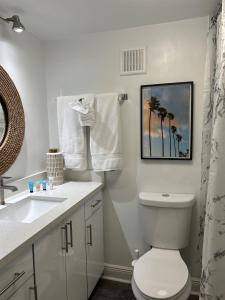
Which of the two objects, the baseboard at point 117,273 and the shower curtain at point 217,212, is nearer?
the shower curtain at point 217,212

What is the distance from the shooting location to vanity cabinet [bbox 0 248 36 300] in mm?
996

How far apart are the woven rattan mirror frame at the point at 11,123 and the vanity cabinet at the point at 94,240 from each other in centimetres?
66

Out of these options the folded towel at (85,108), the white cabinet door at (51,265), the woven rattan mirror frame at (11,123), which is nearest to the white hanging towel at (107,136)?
the folded towel at (85,108)

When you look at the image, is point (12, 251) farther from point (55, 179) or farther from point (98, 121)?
point (98, 121)

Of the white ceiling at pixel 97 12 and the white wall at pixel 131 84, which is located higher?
the white ceiling at pixel 97 12

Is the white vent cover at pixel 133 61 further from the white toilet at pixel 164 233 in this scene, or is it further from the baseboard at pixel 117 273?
the baseboard at pixel 117 273

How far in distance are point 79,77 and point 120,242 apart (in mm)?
1538

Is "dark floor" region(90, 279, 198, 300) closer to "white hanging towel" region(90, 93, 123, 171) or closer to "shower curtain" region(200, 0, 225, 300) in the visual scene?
"shower curtain" region(200, 0, 225, 300)

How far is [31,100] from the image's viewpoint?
6.64ft

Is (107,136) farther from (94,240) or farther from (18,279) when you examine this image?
(18,279)

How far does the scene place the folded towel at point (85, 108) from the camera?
1.94m

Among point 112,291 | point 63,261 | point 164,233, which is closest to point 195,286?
point 164,233

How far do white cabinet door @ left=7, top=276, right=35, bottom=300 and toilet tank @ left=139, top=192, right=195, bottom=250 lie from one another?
3.25ft

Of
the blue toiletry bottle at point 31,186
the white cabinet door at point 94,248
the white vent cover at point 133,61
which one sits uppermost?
the white vent cover at point 133,61
